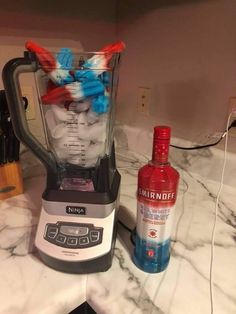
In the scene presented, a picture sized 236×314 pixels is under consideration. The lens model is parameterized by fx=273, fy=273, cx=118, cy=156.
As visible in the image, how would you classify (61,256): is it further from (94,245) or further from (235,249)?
(235,249)

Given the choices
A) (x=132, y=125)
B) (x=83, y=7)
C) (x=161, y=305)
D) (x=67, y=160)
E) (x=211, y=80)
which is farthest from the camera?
(x=132, y=125)

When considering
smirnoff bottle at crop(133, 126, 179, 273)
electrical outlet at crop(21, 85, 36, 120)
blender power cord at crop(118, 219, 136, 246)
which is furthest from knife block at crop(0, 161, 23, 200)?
smirnoff bottle at crop(133, 126, 179, 273)

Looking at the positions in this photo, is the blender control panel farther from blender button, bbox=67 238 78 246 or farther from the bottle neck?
the bottle neck

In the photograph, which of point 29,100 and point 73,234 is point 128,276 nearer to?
point 73,234

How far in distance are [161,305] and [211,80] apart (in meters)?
0.66

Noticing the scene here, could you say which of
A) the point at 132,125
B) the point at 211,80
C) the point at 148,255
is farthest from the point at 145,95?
the point at 148,255

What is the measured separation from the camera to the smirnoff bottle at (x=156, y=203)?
0.46m

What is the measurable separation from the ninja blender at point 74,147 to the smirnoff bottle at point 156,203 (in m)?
0.07

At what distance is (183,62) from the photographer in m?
0.90

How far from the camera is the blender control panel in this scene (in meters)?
0.51

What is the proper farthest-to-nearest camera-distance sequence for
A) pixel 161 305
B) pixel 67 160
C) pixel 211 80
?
pixel 211 80 < pixel 67 160 < pixel 161 305

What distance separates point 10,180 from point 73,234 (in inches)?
14.1

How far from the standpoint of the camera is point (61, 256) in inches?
19.7

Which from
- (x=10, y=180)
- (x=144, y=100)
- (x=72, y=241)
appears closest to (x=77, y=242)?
(x=72, y=241)
